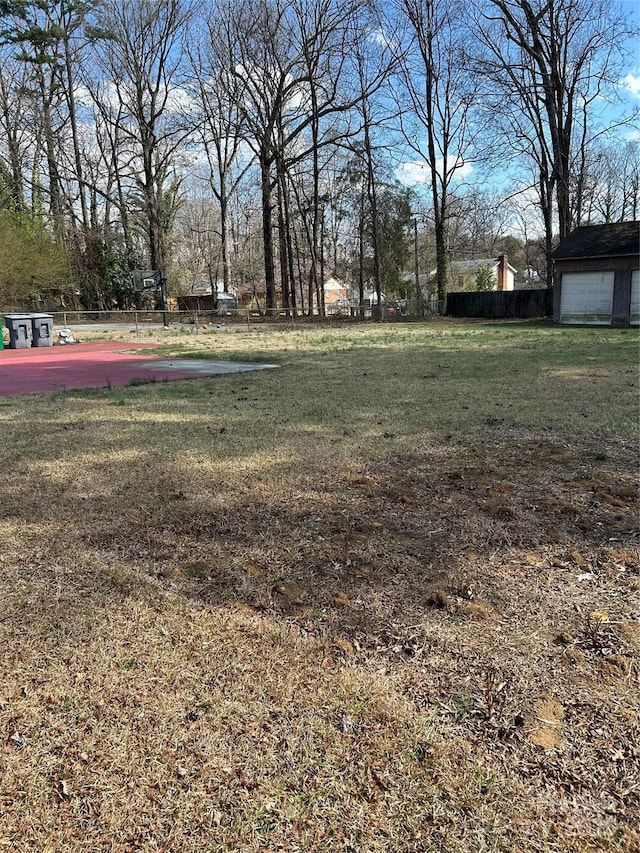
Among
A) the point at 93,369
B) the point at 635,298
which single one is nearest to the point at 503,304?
the point at 635,298

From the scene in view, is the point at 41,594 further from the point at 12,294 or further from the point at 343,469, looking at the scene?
the point at 12,294

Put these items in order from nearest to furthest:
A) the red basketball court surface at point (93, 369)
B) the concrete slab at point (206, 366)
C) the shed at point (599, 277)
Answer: the red basketball court surface at point (93, 369) < the concrete slab at point (206, 366) < the shed at point (599, 277)

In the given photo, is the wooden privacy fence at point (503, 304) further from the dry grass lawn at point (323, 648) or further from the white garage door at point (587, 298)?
the dry grass lawn at point (323, 648)

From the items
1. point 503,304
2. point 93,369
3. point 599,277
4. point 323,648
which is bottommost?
point 323,648

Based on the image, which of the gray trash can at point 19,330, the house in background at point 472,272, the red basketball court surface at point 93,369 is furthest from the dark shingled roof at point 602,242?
the house in background at point 472,272

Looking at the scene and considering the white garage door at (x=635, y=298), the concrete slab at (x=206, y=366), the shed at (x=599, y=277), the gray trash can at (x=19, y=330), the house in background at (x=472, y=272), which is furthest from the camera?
the house in background at (x=472, y=272)

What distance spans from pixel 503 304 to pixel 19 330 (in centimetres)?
2293

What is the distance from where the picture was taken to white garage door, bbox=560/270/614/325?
23219mm

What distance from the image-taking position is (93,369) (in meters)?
12.1

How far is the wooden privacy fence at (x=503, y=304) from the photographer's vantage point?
2947 cm

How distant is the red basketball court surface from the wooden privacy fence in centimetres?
2089

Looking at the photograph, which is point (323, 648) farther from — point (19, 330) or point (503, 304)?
point (503, 304)

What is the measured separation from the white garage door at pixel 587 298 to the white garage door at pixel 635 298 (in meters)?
0.75

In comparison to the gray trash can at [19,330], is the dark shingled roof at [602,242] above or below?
above
